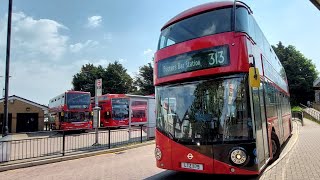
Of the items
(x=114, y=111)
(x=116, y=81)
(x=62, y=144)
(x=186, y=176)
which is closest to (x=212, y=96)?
(x=186, y=176)

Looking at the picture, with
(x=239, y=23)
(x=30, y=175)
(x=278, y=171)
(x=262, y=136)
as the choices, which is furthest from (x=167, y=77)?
(x=30, y=175)

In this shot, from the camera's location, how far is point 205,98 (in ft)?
24.1

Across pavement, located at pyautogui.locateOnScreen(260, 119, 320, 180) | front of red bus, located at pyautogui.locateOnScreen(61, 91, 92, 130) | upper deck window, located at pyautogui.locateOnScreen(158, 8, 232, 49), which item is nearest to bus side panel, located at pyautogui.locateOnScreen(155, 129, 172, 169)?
pavement, located at pyautogui.locateOnScreen(260, 119, 320, 180)

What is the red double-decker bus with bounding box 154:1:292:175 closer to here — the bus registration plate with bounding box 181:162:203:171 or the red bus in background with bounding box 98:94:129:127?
the bus registration plate with bounding box 181:162:203:171

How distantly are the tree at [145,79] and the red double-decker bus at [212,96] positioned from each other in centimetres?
5626

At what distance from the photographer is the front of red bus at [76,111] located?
29.2 meters

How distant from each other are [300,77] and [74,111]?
156 feet

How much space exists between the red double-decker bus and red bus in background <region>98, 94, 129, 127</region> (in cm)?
2566

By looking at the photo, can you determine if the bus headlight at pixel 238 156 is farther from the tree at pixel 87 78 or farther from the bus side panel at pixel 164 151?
the tree at pixel 87 78

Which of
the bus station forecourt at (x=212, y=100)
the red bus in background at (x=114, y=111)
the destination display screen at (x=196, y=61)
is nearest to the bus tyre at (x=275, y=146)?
the bus station forecourt at (x=212, y=100)

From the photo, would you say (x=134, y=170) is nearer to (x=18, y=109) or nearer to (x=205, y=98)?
(x=205, y=98)

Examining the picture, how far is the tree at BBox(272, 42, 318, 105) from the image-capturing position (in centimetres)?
6012

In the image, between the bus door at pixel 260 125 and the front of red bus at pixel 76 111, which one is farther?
the front of red bus at pixel 76 111

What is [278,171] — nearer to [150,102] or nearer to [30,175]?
[30,175]
